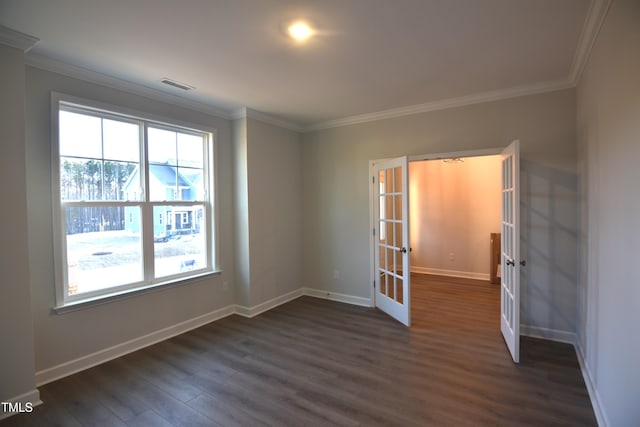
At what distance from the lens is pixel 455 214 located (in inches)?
245

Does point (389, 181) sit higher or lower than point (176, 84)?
lower

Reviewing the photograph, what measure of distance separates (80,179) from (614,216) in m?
4.14

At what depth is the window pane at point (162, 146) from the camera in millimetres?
3490

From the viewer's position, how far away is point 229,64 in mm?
2781

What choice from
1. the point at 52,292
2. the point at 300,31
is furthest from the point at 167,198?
the point at 300,31

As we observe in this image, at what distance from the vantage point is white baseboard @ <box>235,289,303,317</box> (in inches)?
166

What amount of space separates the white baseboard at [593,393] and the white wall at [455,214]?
10.5ft

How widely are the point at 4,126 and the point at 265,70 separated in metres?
2.00

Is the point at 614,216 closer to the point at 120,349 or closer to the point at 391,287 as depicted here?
the point at 391,287

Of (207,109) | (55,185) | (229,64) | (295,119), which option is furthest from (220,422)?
(295,119)

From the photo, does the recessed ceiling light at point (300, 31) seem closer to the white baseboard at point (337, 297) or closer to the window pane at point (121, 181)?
the window pane at point (121, 181)

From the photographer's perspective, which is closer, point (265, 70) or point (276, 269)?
point (265, 70)

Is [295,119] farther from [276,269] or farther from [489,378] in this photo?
[489,378]

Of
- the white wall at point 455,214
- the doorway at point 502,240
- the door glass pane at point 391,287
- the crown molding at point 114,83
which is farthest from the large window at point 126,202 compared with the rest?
the white wall at point 455,214
